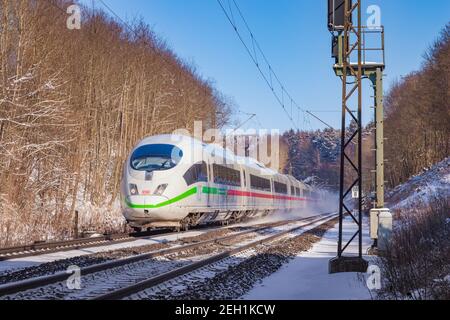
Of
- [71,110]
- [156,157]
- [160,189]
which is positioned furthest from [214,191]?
[71,110]

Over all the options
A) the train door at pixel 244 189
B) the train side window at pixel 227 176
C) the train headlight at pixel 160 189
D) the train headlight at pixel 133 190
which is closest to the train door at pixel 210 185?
the train side window at pixel 227 176

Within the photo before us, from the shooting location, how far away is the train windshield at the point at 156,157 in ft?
58.5

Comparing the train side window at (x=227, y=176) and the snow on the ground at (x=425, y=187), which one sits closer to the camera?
the train side window at (x=227, y=176)

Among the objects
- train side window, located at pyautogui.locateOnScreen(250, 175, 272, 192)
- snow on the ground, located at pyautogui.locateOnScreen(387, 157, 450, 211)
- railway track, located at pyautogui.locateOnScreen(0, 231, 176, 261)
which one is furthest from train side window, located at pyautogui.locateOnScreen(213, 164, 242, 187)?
snow on the ground, located at pyautogui.locateOnScreen(387, 157, 450, 211)

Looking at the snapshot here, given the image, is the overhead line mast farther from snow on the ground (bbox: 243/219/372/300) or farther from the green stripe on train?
the green stripe on train

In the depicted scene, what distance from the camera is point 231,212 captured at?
25.3 meters

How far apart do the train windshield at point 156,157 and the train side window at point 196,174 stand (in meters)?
0.66

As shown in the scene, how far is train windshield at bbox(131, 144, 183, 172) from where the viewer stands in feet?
58.5

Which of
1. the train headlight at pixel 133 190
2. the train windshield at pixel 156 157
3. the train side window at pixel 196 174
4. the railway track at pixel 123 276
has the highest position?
the train windshield at pixel 156 157

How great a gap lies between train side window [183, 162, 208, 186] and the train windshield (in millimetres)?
656

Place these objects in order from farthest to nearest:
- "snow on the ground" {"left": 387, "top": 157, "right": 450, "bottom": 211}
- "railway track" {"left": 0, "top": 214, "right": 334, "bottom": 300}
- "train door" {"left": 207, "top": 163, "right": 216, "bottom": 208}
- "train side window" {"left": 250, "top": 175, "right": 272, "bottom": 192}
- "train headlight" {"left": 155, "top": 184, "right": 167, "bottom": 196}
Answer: "train side window" {"left": 250, "top": 175, "right": 272, "bottom": 192}
"snow on the ground" {"left": 387, "top": 157, "right": 450, "bottom": 211}
"train door" {"left": 207, "top": 163, "right": 216, "bottom": 208}
"train headlight" {"left": 155, "top": 184, "right": 167, "bottom": 196}
"railway track" {"left": 0, "top": 214, "right": 334, "bottom": 300}

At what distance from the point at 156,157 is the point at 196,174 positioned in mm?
1758

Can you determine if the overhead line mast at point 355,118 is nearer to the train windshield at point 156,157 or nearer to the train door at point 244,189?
the train windshield at point 156,157
